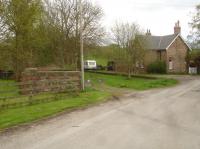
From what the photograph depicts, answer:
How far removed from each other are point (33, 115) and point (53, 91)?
6.83m

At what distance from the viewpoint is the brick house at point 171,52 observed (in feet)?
192

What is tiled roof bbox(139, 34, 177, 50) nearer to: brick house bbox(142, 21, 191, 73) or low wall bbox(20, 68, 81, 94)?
brick house bbox(142, 21, 191, 73)

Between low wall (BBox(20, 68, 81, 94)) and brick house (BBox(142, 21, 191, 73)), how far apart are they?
3559cm

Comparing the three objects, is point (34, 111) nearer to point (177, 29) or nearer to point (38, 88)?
point (38, 88)

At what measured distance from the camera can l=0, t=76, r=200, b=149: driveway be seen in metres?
9.36

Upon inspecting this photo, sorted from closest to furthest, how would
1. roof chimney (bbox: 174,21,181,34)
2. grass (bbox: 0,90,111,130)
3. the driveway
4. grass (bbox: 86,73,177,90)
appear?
the driveway, grass (bbox: 0,90,111,130), grass (bbox: 86,73,177,90), roof chimney (bbox: 174,21,181,34)

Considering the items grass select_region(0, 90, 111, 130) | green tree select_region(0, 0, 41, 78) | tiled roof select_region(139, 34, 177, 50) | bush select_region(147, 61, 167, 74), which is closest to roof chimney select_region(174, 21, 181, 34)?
tiled roof select_region(139, 34, 177, 50)

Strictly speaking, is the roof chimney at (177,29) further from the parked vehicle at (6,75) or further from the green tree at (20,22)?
the green tree at (20,22)

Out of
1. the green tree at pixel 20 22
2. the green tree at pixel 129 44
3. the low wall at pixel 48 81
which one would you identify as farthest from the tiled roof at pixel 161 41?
the low wall at pixel 48 81

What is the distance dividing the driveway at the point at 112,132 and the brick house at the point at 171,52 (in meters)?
43.3

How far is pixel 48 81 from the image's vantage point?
20.8 m

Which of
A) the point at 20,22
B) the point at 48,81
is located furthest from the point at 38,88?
the point at 20,22

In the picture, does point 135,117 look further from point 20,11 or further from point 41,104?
point 20,11

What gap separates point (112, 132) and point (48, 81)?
34.2ft
